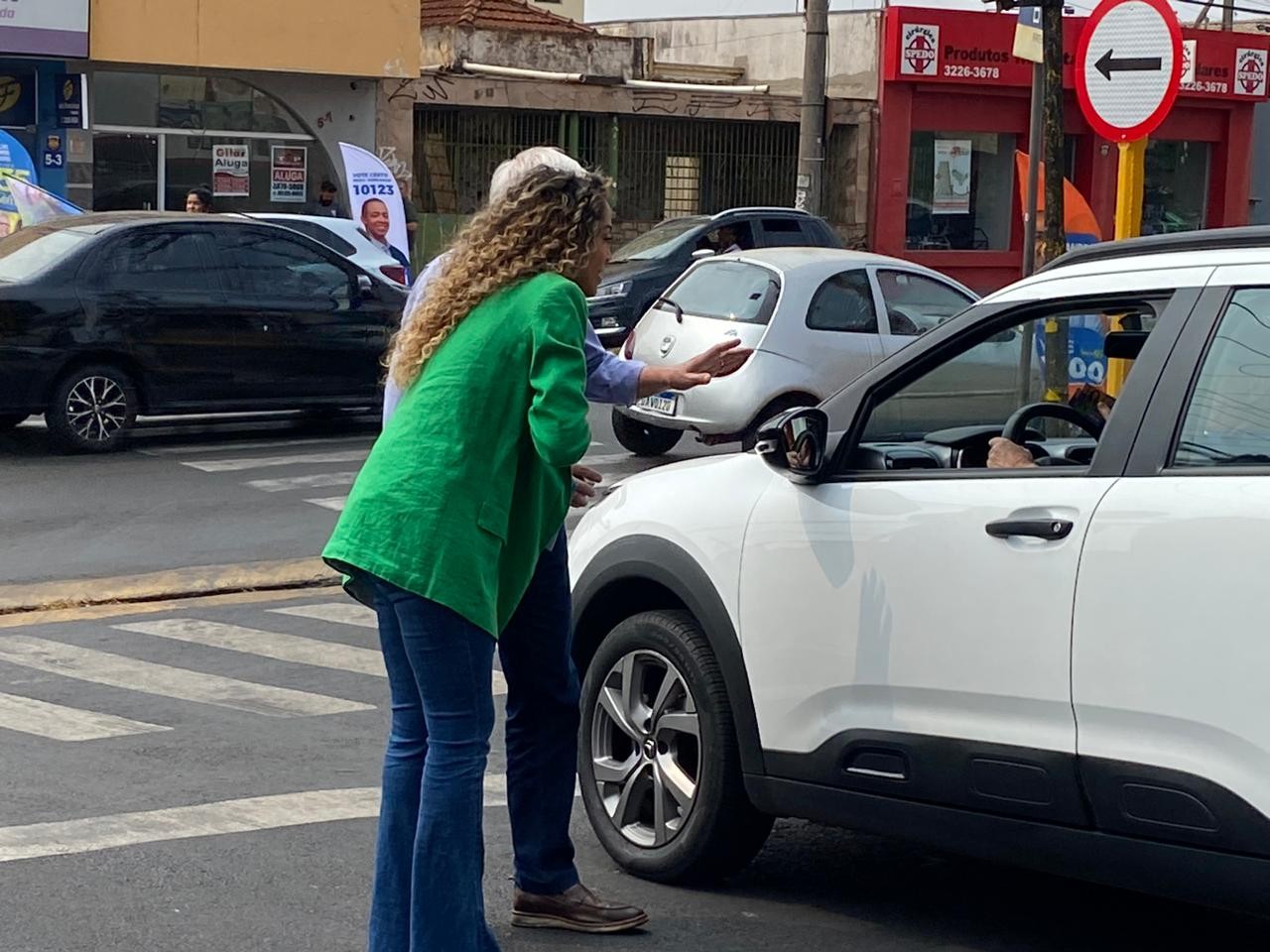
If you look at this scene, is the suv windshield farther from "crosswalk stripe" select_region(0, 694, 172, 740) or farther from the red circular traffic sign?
"crosswalk stripe" select_region(0, 694, 172, 740)

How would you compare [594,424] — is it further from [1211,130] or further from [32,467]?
[1211,130]

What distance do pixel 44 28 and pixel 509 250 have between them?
1990cm

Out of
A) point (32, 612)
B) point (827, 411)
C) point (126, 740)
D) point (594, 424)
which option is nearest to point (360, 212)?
point (594, 424)

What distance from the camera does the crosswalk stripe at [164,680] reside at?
23.5 feet

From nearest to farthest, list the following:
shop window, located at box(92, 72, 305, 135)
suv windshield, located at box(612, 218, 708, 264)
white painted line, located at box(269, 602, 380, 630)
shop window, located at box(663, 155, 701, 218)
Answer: white painted line, located at box(269, 602, 380, 630) → suv windshield, located at box(612, 218, 708, 264) → shop window, located at box(92, 72, 305, 135) → shop window, located at box(663, 155, 701, 218)

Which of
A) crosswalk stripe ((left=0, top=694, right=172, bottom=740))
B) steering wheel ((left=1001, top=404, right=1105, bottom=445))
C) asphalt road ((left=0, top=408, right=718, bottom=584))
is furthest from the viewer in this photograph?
asphalt road ((left=0, top=408, right=718, bottom=584))

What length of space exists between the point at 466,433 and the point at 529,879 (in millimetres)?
1328

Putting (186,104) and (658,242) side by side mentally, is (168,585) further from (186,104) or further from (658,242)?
(186,104)

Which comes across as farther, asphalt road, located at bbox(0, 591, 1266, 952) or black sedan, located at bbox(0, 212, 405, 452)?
black sedan, located at bbox(0, 212, 405, 452)

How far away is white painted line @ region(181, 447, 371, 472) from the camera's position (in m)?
13.2

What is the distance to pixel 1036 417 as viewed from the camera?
5.30 meters

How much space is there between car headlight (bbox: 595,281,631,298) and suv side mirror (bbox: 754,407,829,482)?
1538 centimetres

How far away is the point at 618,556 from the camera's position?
5.24 meters

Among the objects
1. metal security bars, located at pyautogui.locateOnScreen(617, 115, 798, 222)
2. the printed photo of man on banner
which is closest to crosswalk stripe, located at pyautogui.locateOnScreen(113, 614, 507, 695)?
the printed photo of man on banner
